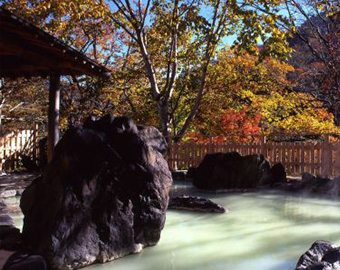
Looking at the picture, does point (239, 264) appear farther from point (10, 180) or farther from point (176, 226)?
point (10, 180)

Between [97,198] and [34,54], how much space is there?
2759mm

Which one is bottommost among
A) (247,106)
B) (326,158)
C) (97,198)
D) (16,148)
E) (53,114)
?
(97,198)

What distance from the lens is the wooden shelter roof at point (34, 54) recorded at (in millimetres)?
4847

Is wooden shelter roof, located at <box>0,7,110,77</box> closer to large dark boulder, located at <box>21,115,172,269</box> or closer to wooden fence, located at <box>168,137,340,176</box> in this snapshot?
large dark boulder, located at <box>21,115,172,269</box>

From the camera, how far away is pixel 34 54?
238 inches

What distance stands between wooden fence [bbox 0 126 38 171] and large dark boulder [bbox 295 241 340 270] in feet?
39.2

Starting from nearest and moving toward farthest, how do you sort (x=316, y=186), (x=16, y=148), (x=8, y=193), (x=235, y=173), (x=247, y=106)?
(x=8, y=193) → (x=316, y=186) → (x=235, y=173) → (x=16, y=148) → (x=247, y=106)

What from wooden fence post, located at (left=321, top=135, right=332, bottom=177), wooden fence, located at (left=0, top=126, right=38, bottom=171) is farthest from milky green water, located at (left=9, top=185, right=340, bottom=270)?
wooden fence, located at (left=0, top=126, right=38, bottom=171)

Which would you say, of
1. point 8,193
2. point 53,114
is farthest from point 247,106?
point 53,114

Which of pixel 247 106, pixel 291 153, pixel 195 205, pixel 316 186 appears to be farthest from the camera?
pixel 247 106

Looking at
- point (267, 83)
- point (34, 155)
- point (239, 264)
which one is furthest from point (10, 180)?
point (267, 83)

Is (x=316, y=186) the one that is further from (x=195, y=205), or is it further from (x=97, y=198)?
(x=97, y=198)

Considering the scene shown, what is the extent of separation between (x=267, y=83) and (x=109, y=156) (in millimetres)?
12456

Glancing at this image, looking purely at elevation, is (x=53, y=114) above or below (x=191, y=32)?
below
